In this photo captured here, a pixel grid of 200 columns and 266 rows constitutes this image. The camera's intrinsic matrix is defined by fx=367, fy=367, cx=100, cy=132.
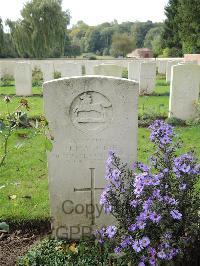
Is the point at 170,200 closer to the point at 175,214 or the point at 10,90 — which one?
the point at 175,214

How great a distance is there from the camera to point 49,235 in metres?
3.79

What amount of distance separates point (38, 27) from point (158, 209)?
29147 millimetres

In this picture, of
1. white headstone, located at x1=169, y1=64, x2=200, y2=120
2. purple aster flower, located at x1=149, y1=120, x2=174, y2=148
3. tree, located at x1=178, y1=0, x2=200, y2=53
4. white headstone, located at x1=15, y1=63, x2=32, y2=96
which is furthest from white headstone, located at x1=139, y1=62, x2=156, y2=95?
tree, located at x1=178, y1=0, x2=200, y2=53

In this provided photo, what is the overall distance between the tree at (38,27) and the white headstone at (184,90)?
22748mm

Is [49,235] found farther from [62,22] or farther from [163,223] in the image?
[62,22]

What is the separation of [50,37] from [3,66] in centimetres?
866

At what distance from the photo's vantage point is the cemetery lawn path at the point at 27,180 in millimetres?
4164

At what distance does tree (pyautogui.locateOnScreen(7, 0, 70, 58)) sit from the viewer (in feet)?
96.8

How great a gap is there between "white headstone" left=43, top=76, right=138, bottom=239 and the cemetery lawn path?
30 cm

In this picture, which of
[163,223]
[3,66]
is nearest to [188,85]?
[163,223]

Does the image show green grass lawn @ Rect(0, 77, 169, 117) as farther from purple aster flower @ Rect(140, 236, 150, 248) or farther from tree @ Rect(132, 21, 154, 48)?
tree @ Rect(132, 21, 154, 48)

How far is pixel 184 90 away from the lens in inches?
345

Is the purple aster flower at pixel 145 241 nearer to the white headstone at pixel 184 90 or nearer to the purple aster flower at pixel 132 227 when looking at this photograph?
the purple aster flower at pixel 132 227

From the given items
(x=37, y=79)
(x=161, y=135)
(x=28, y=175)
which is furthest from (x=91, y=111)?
(x=37, y=79)
